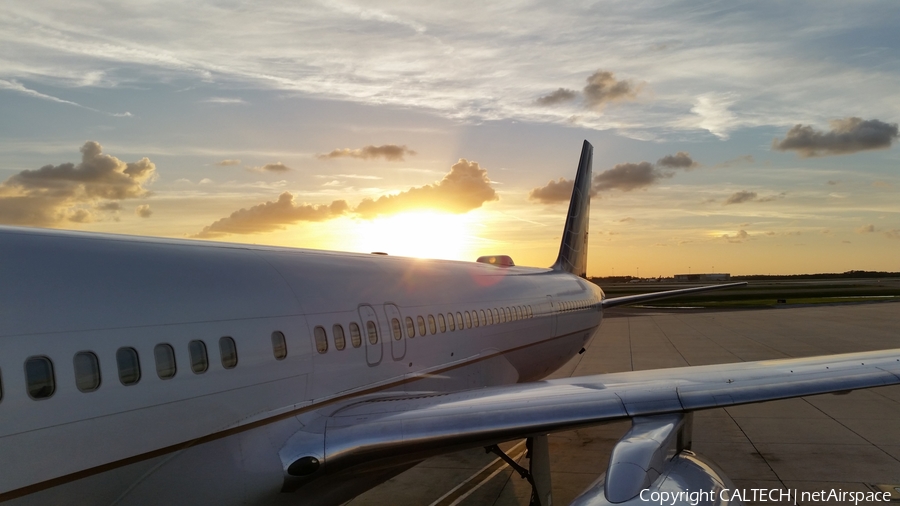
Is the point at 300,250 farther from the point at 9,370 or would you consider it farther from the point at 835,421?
the point at 835,421

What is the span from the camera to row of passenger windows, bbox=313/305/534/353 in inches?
398

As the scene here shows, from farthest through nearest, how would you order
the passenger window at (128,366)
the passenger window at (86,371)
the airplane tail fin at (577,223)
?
the airplane tail fin at (577,223) < the passenger window at (128,366) < the passenger window at (86,371)

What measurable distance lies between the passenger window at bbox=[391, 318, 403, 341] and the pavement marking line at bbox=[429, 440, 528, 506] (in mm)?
3454

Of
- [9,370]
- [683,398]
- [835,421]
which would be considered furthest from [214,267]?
[835,421]

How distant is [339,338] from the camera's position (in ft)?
33.5

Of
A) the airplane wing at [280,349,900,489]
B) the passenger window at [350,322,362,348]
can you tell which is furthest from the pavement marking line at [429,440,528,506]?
Result: the passenger window at [350,322,362,348]

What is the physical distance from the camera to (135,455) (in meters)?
6.62

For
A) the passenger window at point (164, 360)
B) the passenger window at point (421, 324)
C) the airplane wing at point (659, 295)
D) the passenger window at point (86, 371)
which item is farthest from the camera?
the airplane wing at point (659, 295)

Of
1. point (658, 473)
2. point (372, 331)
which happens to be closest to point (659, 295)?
point (372, 331)

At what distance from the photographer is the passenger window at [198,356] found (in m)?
7.45

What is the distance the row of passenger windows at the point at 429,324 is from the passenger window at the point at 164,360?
2.59 m

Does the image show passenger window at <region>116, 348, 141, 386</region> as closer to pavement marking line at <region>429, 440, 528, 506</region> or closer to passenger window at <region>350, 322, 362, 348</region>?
passenger window at <region>350, 322, 362, 348</region>

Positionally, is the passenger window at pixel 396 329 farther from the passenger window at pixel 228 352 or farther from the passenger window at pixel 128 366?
the passenger window at pixel 128 366

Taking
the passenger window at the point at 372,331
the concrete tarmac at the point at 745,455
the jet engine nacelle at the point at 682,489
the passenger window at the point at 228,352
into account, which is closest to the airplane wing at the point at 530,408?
the jet engine nacelle at the point at 682,489
